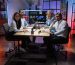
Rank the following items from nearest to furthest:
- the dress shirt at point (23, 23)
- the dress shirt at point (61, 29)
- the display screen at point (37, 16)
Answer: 1. the dress shirt at point (61, 29)
2. the display screen at point (37, 16)
3. the dress shirt at point (23, 23)

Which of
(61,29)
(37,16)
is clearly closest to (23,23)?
(37,16)

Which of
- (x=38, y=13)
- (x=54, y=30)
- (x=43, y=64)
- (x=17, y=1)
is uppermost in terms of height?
(x=17, y=1)

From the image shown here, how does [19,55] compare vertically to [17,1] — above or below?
below

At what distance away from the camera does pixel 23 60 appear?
5219 mm

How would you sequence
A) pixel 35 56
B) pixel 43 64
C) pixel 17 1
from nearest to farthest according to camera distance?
pixel 43 64 < pixel 35 56 < pixel 17 1

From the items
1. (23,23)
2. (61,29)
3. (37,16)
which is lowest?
(61,29)

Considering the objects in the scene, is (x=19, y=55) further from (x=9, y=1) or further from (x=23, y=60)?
(x=9, y=1)

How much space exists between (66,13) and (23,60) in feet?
17.2

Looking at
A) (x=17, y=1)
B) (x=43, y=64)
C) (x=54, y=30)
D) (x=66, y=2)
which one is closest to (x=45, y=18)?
(x=54, y=30)

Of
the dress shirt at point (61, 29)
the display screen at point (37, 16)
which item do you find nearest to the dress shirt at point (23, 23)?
the display screen at point (37, 16)

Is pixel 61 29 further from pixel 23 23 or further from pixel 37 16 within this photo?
pixel 23 23

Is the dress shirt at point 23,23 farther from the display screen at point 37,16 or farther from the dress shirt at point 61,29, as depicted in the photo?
the dress shirt at point 61,29

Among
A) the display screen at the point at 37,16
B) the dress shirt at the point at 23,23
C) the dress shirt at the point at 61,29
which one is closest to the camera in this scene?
the dress shirt at the point at 61,29

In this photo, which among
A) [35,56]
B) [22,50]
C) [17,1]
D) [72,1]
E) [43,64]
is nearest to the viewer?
[43,64]
